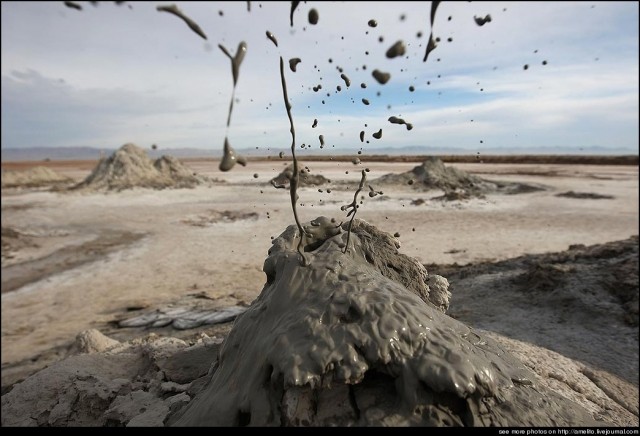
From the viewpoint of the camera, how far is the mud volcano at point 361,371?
6.30 ft

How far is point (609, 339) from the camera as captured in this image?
5199 mm

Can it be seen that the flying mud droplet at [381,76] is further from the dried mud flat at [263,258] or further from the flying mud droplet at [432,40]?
the dried mud flat at [263,258]

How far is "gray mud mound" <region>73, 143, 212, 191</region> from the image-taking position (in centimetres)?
2316

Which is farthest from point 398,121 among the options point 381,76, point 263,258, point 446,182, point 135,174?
point 135,174

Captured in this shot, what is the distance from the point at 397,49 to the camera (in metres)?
2.19

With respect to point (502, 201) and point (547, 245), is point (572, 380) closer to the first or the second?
point (547, 245)

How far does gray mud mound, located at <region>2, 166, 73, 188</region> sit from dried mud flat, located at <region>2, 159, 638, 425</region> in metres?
9.93

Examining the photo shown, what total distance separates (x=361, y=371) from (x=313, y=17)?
1.87 meters

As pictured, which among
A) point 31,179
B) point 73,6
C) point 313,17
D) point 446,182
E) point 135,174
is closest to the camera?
point 73,6

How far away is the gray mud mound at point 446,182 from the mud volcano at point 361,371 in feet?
62.1

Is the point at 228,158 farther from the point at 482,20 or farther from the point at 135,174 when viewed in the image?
the point at 135,174

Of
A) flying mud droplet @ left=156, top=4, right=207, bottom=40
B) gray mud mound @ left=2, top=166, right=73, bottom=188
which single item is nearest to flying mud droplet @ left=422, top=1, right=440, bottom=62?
flying mud droplet @ left=156, top=4, right=207, bottom=40

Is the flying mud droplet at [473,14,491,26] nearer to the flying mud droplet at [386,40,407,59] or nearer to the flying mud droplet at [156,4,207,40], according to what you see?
the flying mud droplet at [386,40,407,59]

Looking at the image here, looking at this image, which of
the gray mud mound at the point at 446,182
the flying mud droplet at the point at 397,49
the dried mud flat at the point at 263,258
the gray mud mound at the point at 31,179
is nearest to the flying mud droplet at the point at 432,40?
the flying mud droplet at the point at 397,49
